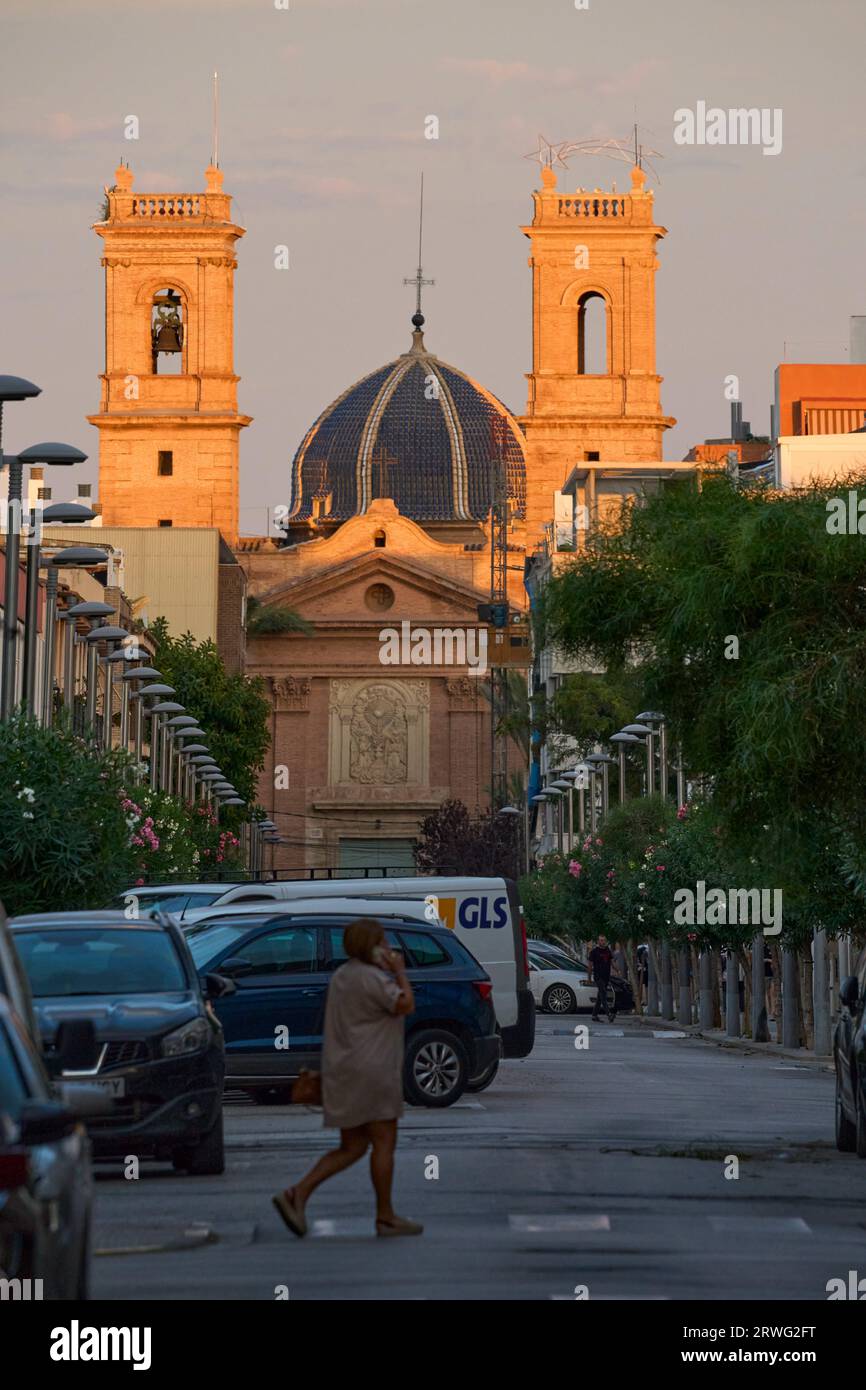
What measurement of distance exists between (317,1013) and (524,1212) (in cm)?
910

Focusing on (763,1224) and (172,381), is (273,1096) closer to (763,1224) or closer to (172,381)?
(763,1224)

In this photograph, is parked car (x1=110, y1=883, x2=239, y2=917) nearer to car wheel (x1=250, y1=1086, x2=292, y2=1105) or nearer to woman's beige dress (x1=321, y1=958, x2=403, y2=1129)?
car wheel (x1=250, y1=1086, x2=292, y2=1105)

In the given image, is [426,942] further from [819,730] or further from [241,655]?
[241,655]

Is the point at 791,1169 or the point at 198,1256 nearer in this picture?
the point at 198,1256

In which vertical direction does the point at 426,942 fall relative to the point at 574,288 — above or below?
below

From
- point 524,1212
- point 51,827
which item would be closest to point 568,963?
point 51,827

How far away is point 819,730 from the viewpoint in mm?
20141

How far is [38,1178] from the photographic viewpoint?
805 centimetres

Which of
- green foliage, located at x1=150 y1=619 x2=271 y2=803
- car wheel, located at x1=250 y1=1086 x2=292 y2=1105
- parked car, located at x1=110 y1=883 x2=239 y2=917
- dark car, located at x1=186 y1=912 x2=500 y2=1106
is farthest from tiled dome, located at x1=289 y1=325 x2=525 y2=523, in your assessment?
dark car, located at x1=186 y1=912 x2=500 y2=1106

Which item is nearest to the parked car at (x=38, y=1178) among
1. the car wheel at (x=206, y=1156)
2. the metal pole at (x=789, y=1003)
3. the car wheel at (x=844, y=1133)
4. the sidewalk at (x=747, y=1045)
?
the car wheel at (x=206, y=1156)

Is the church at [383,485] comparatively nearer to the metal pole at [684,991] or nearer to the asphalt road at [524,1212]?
the metal pole at [684,991]
